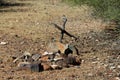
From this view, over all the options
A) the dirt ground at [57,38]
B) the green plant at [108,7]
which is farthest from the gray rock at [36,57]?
Result: the green plant at [108,7]

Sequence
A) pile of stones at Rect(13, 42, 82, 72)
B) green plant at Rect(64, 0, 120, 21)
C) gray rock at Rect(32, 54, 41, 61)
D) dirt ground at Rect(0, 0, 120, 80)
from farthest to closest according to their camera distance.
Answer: green plant at Rect(64, 0, 120, 21), gray rock at Rect(32, 54, 41, 61), pile of stones at Rect(13, 42, 82, 72), dirt ground at Rect(0, 0, 120, 80)

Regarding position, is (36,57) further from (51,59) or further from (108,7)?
(108,7)

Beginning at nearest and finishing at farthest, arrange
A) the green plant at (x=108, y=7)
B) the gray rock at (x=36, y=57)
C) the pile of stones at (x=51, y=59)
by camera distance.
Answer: the pile of stones at (x=51, y=59), the gray rock at (x=36, y=57), the green plant at (x=108, y=7)

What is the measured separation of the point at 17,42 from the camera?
13141 mm

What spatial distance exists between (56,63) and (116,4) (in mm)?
2261

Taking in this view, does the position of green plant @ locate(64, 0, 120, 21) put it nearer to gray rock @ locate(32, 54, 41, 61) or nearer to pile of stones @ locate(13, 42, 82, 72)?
pile of stones @ locate(13, 42, 82, 72)

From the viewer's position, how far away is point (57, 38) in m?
14.0

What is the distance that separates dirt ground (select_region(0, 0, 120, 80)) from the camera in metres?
9.21

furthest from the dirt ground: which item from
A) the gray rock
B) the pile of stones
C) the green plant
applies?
the green plant

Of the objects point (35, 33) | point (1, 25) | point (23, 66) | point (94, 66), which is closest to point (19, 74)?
point (23, 66)

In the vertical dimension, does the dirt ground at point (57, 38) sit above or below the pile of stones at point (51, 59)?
below

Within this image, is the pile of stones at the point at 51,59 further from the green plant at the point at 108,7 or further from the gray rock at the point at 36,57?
the green plant at the point at 108,7

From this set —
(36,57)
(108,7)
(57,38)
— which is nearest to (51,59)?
(36,57)

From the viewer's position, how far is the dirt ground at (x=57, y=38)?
921 centimetres
